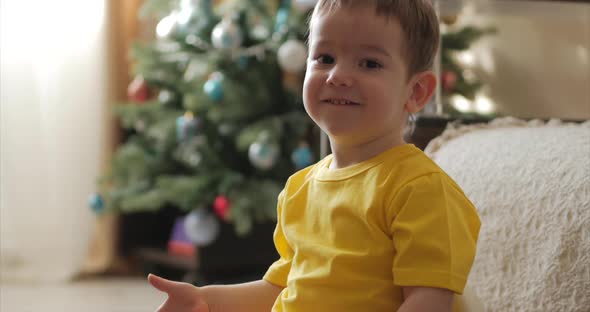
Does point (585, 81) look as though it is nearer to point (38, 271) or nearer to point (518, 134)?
point (518, 134)

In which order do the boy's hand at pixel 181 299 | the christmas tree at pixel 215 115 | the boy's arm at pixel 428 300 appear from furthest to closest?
the christmas tree at pixel 215 115 < the boy's hand at pixel 181 299 < the boy's arm at pixel 428 300

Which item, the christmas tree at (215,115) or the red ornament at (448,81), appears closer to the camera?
the christmas tree at (215,115)

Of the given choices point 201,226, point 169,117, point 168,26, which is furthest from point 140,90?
point 201,226

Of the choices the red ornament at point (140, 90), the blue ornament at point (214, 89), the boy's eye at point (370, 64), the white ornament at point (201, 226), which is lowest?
the white ornament at point (201, 226)

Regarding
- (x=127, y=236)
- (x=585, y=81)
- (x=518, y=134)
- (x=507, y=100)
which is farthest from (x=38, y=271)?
(x=518, y=134)

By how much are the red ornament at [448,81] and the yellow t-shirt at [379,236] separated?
1855 millimetres

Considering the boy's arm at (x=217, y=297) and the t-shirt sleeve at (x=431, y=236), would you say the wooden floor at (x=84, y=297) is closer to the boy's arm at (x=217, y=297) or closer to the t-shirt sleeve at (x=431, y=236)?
the boy's arm at (x=217, y=297)

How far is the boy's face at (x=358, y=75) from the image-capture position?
833 millimetres

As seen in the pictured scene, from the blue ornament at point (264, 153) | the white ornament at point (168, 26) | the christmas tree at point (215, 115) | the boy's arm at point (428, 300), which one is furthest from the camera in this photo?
the white ornament at point (168, 26)

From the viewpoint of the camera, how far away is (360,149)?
0.89m

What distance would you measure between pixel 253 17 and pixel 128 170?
2.39 feet

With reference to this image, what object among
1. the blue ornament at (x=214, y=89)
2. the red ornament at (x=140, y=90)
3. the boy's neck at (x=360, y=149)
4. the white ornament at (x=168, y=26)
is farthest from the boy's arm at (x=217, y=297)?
the red ornament at (x=140, y=90)

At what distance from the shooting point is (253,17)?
104 inches

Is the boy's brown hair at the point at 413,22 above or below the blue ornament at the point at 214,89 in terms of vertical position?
above
